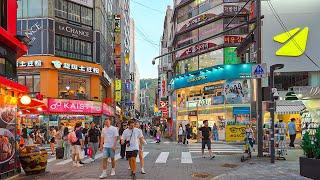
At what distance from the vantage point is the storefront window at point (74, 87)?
4741 centimetres

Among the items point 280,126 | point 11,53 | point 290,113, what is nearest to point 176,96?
point 290,113

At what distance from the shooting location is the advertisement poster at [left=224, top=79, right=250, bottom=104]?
4394 cm

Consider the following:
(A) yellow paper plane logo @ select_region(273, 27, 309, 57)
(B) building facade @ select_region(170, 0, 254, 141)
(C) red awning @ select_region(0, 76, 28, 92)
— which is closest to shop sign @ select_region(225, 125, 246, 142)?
(B) building facade @ select_region(170, 0, 254, 141)

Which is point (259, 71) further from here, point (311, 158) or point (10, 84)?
point (10, 84)

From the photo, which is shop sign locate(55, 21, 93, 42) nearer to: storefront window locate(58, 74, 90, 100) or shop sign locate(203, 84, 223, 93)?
storefront window locate(58, 74, 90, 100)

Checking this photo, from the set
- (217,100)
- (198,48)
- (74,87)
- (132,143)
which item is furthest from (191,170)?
(198,48)

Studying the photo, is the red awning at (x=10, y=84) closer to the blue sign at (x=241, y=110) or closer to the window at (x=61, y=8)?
the blue sign at (x=241, y=110)

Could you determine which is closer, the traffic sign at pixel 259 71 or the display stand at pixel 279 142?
the traffic sign at pixel 259 71

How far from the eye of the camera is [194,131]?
46688 millimetres

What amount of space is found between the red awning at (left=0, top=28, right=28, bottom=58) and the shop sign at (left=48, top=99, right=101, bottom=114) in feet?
90.4

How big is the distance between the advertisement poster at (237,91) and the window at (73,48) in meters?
14.7

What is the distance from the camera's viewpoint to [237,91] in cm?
4438

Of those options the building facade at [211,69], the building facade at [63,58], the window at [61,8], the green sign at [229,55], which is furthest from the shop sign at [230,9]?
the window at [61,8]

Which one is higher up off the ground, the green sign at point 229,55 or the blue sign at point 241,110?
the green sign at point 229,55
